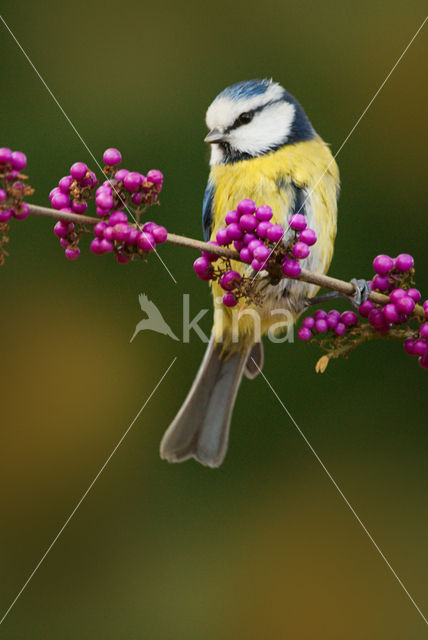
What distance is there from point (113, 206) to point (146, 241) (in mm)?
79

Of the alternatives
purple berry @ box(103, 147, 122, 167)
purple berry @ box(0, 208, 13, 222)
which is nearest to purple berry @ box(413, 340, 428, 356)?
purple berry @ box(103, 147, 122, 167)

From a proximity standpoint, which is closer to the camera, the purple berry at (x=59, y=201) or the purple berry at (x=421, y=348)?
the purple berry at (x=59, y=201)

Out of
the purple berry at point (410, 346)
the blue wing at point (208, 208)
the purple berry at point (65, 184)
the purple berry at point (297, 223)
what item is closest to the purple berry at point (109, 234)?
the purple berry at point (65, 184)

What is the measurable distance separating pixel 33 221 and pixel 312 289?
113cm

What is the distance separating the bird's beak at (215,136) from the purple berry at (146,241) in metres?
0.87

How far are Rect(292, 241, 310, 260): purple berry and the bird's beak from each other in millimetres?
799

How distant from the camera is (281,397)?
2645 mm

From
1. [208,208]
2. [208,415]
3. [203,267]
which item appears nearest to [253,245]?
[203,267]

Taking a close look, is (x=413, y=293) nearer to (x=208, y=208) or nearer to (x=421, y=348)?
(x=421, y=348)

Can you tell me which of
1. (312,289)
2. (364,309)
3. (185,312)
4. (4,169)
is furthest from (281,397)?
(4,169)

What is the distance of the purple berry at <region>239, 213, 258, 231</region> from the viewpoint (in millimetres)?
1212

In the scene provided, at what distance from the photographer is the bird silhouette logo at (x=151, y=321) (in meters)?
2.66

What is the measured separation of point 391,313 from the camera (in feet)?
4.21

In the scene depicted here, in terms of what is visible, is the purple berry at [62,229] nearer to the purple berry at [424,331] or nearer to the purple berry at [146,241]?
the purple berry at [146,241]
